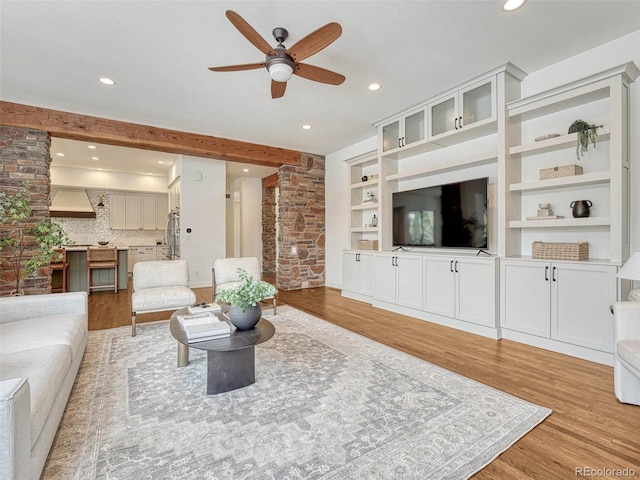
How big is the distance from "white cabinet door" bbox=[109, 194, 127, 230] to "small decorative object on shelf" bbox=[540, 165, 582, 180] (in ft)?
31.0

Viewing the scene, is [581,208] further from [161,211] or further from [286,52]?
[161,211]

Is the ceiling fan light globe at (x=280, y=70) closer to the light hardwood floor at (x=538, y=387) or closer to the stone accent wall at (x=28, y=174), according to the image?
the light hardwood floor at (x=538, y=387)

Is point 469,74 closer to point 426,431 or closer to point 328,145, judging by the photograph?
point 328,145

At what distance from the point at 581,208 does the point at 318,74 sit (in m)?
2.81

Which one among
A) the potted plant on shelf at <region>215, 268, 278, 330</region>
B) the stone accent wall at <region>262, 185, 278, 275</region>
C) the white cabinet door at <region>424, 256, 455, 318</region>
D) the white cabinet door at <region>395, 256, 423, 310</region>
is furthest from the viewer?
the stone accent wall at <region>262, 185, 278, 275</region>

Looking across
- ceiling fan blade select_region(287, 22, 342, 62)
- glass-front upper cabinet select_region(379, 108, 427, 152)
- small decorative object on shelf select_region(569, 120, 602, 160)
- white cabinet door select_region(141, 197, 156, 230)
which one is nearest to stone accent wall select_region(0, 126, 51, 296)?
ceiling fan blade select_region(287, 22, 342, 62)

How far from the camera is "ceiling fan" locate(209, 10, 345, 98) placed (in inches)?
83.0

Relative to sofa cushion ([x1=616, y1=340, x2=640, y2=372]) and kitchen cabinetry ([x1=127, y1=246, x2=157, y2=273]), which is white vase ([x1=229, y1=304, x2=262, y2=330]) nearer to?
sofa cushion ([x1=616, y1=340, x2=640, y2=372])

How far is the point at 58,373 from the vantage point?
168 cm

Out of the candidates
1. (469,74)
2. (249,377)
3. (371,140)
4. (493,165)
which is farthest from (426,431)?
(371,140)

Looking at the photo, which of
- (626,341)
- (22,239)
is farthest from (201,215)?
(626,341)

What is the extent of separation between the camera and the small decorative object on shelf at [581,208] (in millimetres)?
2938

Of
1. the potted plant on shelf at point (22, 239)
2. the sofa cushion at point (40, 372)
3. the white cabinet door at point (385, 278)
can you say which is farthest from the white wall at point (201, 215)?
the sofa cushion at point (40, 372)

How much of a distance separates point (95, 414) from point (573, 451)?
2.76m
